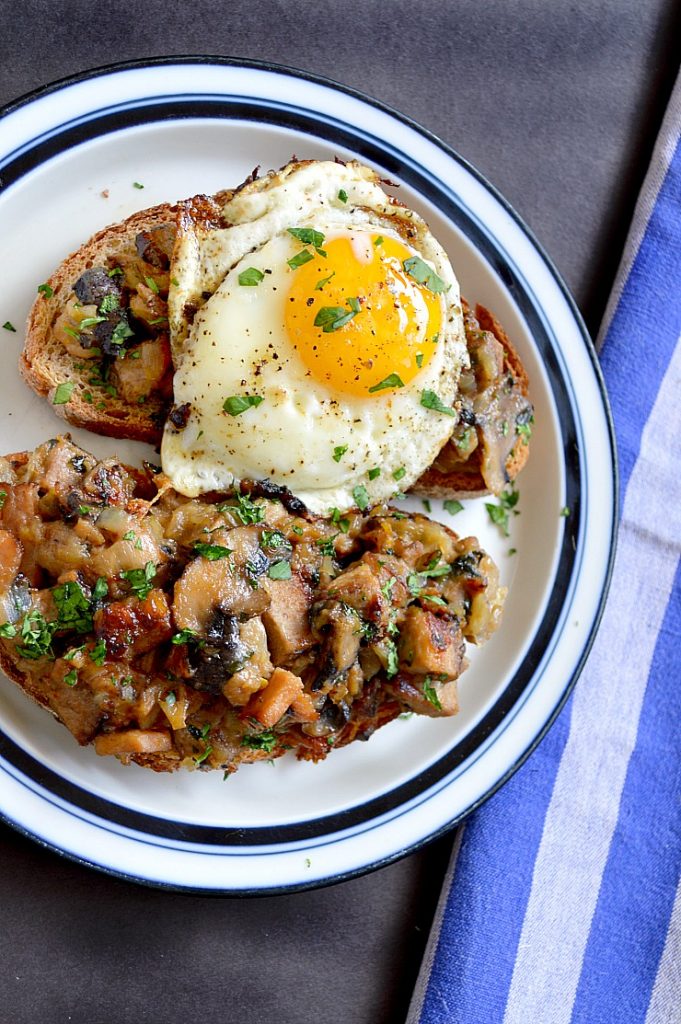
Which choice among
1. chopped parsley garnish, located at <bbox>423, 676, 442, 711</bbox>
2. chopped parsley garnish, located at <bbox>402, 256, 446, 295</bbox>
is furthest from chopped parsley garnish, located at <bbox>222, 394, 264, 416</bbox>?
chopped parsley garnish, located at <bbox>423, 676, 442, 711</bbox>

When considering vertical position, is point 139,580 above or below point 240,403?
below

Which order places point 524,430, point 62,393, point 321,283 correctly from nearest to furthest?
point 321,283 → point 62,393 → point 524,430

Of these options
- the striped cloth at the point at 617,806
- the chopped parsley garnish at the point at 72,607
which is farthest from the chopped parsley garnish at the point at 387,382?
the striped cloth at the point at 617,806

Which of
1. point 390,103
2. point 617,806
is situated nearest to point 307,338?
point 390,103

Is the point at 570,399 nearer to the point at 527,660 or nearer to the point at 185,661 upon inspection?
the point at 527,660

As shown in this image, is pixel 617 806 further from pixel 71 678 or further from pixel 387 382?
pixel 71 678

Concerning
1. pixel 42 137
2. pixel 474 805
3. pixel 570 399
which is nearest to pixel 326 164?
pixel 42 137
